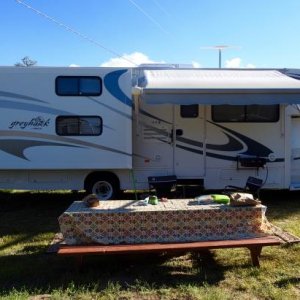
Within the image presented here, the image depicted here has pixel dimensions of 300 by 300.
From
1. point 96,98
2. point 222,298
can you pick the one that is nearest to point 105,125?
point 96,98

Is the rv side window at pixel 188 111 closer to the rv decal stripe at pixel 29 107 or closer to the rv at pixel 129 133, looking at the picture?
the rv at pixel 129 133

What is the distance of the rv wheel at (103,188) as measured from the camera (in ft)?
33.4

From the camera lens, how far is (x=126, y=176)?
10125mm

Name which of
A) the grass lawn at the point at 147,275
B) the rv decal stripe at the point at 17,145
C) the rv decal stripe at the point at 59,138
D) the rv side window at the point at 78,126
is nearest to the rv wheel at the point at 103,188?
the rv decal stripe at the point at 59,138

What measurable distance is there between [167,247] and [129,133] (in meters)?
4.57

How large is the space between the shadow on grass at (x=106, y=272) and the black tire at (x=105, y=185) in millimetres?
3683

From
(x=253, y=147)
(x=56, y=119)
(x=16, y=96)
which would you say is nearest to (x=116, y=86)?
(x=56, y=119)

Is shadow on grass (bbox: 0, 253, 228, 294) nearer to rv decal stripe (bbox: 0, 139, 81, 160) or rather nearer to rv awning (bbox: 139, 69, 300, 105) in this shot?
rv awning (bbox: 139, 69, 300, 105)

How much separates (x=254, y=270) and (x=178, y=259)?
1006mm

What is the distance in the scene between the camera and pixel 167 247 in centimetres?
556

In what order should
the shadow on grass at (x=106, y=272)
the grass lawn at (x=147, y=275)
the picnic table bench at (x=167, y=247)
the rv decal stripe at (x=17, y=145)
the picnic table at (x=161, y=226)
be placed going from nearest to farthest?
the grass lawn at (x=147, y=275)
the shadow on grass at (x=106, y=272)
the picnic table bench at (x=167, y=247)
the picnic table at (x=161, y=226)
the rv decal stripe at (x=17, y=145)

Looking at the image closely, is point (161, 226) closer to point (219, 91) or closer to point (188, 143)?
point (219, 91)

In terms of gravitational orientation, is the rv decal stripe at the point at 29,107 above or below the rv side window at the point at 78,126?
above

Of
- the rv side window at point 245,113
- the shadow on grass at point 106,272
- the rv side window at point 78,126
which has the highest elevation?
the rv side window at point 245,113
